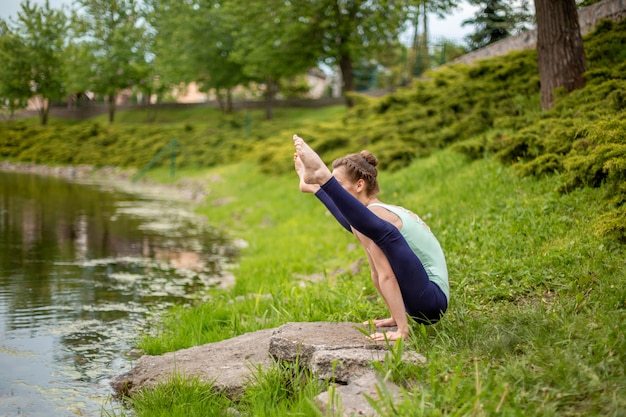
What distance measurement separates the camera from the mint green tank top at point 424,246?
441 centimetres

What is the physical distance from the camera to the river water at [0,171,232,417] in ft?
15.8

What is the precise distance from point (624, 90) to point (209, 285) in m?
5.79

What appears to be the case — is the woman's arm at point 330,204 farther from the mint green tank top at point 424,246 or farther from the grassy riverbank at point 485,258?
the grassy riverbank at point 485,258

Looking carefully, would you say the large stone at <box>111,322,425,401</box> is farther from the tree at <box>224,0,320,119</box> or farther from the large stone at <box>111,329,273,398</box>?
the tree at <box>224,0,320,119</box>

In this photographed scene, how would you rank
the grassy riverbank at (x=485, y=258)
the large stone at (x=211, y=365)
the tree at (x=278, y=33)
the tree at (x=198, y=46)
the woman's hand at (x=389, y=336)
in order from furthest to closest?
the tree at (x=198, y=46) < the tree at (x=278, y=33) < the large stone at (x=211, y=365) < the woman's hand at (x=389, y=336) < the grassy riverbank at (x=485, y=258)

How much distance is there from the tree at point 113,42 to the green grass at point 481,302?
131ft

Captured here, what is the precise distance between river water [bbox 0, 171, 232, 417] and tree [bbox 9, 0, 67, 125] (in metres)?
23.1

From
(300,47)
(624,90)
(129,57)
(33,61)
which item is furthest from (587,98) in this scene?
(129,57)

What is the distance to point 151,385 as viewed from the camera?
4539 millimetres

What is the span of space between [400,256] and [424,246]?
1.11ft

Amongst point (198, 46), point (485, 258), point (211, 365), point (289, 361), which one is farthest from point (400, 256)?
point (198, 46)

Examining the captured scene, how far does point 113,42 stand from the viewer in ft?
155

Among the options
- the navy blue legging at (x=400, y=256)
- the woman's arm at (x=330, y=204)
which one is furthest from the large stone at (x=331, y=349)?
the woman's arm at (x=330, y=204)

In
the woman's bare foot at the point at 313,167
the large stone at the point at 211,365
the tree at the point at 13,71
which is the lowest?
the large stone at the point at 211,365
